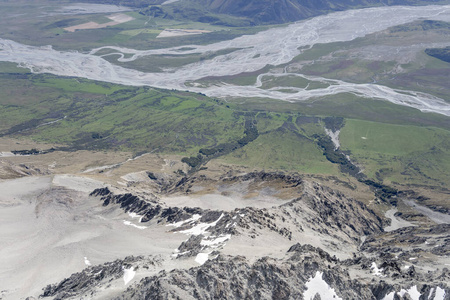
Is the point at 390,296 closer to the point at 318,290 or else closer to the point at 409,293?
the point at 409,293

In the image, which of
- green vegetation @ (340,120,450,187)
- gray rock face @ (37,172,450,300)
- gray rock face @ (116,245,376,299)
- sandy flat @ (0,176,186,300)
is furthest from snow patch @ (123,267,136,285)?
green vegetation @ (340,120,450,187)

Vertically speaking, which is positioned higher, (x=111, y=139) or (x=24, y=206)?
(x=24, y=206)

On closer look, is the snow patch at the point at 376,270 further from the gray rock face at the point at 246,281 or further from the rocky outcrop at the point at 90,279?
the rocky outcrop at the point at 90,279

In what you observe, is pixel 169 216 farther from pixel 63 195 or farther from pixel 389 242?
pixel 389 242

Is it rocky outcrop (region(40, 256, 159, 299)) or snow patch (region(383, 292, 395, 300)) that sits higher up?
snow patch (region(383, 292, 395, 300))

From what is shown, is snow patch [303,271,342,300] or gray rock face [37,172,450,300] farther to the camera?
snow patch [303,271,342,300]

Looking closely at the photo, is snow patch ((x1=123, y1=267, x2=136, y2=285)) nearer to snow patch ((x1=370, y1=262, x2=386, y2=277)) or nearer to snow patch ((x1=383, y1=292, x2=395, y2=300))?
snow patch ((x1=383, y1=292, x2=395, y2=300))

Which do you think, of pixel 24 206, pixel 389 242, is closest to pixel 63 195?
pixel 24 206
